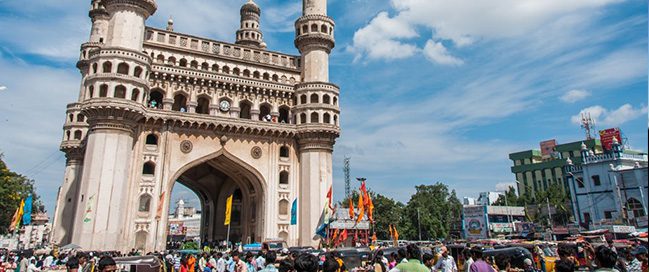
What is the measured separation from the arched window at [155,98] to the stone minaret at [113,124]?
2.35 metres

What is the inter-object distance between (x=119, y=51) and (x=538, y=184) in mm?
89003

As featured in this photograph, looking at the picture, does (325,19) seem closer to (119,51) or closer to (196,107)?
(196,107)

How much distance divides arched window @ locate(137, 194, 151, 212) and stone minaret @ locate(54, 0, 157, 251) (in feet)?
3.11

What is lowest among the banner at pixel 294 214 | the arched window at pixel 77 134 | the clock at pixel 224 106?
the banner at pixel 294 214

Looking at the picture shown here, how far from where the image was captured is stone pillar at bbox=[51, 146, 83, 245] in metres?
39.0

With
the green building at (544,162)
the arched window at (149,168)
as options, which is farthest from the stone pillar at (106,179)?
the green building at (544,162)

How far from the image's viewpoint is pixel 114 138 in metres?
32.2

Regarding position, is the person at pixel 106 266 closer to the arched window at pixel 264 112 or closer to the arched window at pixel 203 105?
the arched window at pixel 203 105

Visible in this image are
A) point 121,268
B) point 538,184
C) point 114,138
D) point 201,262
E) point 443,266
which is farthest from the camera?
point 538,184

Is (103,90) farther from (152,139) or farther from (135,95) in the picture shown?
(152,139)

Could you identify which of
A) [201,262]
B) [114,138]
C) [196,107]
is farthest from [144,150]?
[201,262]

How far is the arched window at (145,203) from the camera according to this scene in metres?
33.6

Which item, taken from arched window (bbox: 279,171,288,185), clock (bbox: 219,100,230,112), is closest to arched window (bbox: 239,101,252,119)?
clock (bbox: 219,100,230,112)

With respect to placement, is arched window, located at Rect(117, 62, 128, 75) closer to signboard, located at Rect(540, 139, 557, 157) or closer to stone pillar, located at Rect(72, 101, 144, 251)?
stone pillar, located at Rect(72, 101, 144, 251)
